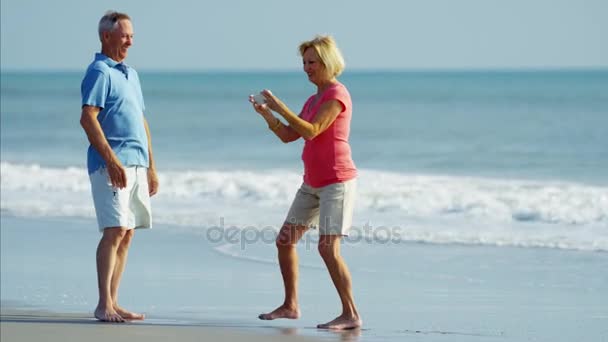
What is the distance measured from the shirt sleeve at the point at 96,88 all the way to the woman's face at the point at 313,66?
105 cm

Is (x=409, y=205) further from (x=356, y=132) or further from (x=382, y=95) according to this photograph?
(x=382, y=95)

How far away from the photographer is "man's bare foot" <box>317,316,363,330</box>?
559 centimetres

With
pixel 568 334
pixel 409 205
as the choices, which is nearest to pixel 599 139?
pixel 409 205

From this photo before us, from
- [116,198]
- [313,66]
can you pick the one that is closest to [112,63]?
[116,198]

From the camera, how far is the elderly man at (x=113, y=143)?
5391 millimetres

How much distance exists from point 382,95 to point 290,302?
174 feet

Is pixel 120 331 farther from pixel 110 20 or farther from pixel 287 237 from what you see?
pixel 110 20

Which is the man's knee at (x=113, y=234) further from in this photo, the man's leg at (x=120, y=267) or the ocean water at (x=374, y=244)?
the ocean water at (x=374, y=244)

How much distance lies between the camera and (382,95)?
5859cm

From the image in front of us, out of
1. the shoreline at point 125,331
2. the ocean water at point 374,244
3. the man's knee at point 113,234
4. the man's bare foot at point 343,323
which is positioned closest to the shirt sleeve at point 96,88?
the man's knee at point 113,234

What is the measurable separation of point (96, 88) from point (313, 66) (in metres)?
1.13

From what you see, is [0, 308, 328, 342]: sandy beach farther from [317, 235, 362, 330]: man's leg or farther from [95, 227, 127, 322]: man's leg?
[317, 235, 362, 330]: man's leg

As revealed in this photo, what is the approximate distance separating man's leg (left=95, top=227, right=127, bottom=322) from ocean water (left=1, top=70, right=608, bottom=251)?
173 inches

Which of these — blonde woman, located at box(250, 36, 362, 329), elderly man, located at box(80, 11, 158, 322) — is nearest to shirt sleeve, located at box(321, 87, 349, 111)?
blonde woman, located at box(250, 36, 362, 329)
